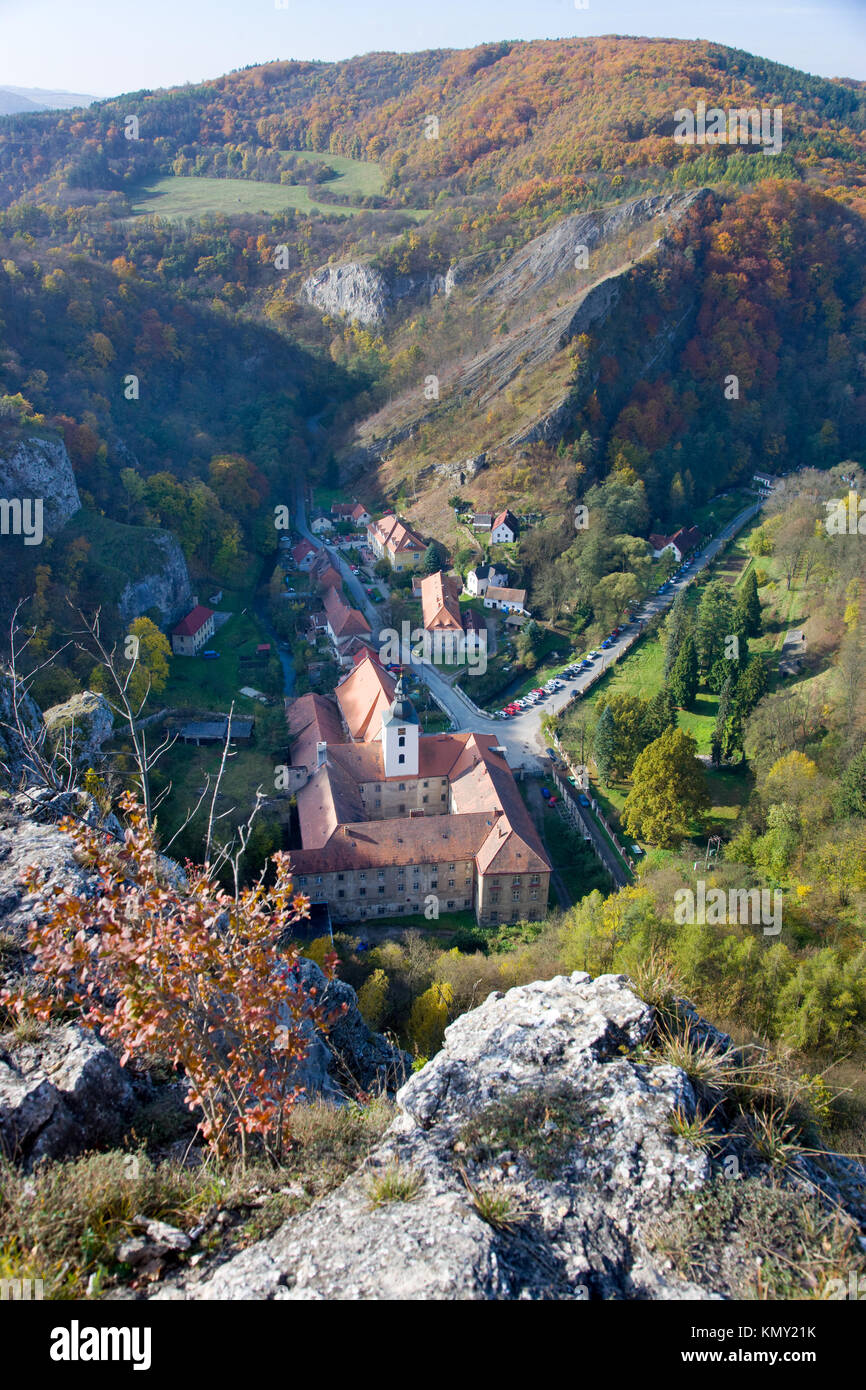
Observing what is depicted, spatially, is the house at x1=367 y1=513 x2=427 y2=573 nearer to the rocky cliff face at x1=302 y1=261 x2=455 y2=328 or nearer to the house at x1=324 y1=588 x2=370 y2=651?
the house at x1=324 y1=588 x2=370 y2=651

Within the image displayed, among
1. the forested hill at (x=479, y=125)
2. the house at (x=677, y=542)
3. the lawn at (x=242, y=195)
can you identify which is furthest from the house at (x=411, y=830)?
the lawn at (x=242, y=195)

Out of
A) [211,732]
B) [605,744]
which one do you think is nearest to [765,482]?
[605,744]

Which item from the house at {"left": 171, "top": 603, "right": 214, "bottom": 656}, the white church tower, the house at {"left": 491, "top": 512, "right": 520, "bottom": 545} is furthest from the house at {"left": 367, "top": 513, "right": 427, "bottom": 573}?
the white church tower

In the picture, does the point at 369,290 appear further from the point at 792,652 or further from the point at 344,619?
the point at 792,652

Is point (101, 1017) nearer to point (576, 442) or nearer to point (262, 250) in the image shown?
point (576, 442)

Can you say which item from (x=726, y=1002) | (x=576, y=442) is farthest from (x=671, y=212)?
(x=726, y=1002)
